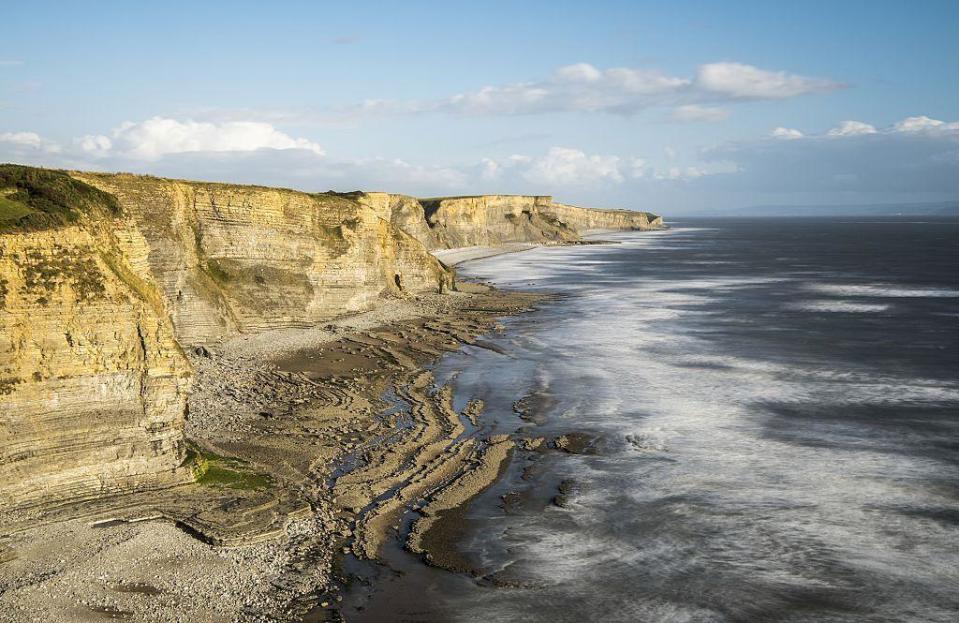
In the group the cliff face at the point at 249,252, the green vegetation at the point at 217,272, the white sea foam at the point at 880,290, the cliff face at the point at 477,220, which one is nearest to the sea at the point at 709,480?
the cliff face at the point at 249,252

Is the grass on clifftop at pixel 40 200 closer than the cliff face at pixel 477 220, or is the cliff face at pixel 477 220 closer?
the grass on clifftop at pixel 40 200

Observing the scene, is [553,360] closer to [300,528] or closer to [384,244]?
[384,244]

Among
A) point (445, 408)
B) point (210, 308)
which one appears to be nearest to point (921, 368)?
point (445, 408)

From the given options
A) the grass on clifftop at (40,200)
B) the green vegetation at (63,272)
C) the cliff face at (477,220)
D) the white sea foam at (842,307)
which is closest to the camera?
A: the green vegetation at (63,272)

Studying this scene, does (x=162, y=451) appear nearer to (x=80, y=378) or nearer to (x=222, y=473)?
(x=222, y=473)

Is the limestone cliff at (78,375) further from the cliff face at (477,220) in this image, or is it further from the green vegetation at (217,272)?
the cliff face at (477,220)

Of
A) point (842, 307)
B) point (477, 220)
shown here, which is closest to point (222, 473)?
point (842, 307)

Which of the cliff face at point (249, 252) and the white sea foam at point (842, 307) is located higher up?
the cliff face at point (249, 252)

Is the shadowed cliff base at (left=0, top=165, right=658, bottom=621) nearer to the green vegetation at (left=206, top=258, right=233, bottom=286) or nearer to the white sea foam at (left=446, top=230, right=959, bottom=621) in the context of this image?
the white sea foam at (left=446, top=230, right=959, bottom=621)
